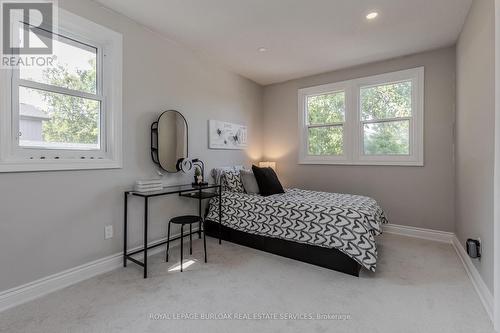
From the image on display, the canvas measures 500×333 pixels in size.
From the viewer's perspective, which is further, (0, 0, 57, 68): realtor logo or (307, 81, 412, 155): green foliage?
(307, 81, 412, 155): green foliage

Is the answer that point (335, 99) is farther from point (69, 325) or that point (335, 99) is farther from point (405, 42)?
point (69, 325)

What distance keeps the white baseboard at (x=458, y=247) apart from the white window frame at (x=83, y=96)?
10.6 ft

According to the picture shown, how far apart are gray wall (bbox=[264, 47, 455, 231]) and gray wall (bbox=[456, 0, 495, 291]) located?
353 millimetres

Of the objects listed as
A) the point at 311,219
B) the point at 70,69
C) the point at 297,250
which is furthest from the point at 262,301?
the point at 70,69

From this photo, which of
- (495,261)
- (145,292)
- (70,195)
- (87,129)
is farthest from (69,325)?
(495,261)

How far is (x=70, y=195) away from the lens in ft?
7.00

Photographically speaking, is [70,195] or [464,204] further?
[464,204]

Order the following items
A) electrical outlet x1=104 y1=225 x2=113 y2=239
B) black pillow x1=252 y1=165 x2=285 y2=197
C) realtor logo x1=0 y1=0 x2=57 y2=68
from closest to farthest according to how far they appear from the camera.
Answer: realtor logo x1=0 y1=0 x2=57 y2=68, electrical outlet x1=104 y1=225 x2=113 y2=239, black pillow x1=252 y1=165 x2=285 y2=197

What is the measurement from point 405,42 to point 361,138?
52.3 inches

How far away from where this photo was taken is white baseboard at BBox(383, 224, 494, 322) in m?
1.78

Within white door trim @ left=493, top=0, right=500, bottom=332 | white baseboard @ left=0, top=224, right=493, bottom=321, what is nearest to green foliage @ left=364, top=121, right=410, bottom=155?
white baseboard @ left=0, top=224, right=493, bottom=321

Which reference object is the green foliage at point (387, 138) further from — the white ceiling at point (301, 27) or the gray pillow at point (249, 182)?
the gray pillow at point (249, 182)

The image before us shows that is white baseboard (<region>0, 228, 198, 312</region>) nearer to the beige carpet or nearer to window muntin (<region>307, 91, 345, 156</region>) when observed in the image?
the beige carpet

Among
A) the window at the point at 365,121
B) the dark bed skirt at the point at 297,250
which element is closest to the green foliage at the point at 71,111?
the dark bed skirt at the point at 297,250
